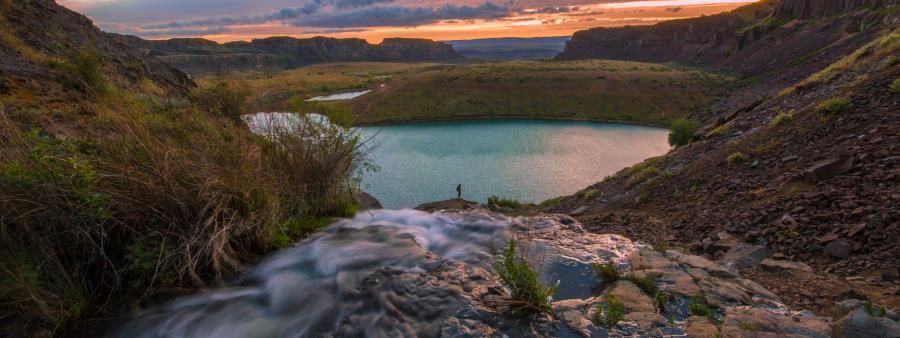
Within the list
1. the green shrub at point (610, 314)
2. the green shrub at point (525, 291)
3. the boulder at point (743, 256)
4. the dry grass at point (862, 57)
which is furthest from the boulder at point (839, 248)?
the dry grass at point (862, 57)

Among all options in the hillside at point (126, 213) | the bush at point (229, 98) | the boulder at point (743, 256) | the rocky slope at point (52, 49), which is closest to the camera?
the hillside at point (126, 213)

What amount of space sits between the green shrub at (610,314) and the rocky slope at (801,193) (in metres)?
2.31

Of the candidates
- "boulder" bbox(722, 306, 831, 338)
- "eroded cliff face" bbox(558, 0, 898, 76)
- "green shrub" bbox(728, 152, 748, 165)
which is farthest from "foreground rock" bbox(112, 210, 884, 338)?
"eroded cliff face" bbox(558, 0, 898, 76)

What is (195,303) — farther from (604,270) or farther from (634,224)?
(634,224)

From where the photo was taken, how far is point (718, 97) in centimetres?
6600

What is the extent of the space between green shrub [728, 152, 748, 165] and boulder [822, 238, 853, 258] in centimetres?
581

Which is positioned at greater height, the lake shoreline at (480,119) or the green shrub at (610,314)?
the green shrub at (610,314)

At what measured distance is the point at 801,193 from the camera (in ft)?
28.2

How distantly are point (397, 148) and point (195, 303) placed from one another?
4066 centimetres

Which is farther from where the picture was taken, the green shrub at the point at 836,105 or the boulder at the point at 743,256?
the green shrub at the point at 836,105

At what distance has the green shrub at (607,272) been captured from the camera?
6516 millimetres

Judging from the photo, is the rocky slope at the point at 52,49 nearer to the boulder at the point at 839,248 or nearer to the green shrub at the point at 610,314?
the green shrub at the point at 610,314

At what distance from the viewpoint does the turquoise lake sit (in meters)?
29.3

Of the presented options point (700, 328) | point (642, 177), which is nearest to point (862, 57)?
point (642, 177)
